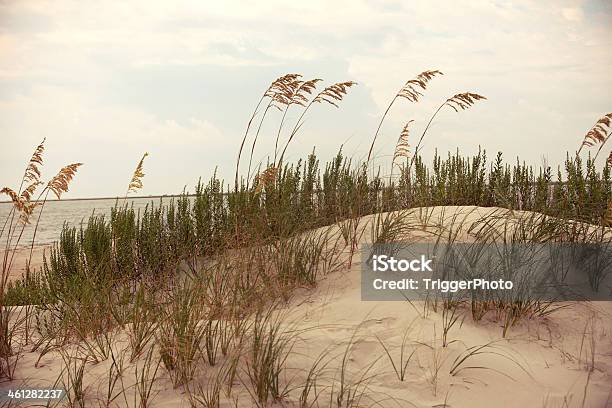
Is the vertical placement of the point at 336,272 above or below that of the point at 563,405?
above

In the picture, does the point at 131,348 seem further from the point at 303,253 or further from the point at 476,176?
the point at 476,176

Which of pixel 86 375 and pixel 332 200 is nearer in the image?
pixel 86 375

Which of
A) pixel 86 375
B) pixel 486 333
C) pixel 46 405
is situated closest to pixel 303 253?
pixel 486 333

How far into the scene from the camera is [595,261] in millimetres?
5051

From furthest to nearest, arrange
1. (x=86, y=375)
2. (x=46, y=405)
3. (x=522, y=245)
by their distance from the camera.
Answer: (x=522, y=245) → (x=86, y=375) → (x=46, y=405)

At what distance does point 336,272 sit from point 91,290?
213 centimetres

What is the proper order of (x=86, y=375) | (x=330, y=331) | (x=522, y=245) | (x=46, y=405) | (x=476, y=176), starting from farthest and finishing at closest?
(x=476, y=176) < (x=522, y=245) < (x=330, y=331) < (x=86, y=375) < (x=46, y=405)

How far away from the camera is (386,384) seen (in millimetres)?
3340

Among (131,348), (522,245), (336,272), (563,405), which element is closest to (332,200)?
(336,272)

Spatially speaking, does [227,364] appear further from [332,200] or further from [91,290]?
[332,200]

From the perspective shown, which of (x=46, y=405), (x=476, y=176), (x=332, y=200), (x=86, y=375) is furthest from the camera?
(x=476, y=176)

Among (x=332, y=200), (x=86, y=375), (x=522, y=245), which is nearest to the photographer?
(x=86, y=375)

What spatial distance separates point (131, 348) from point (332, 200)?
3803 millimetres

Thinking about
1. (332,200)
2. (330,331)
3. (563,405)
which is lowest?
(563,405)
